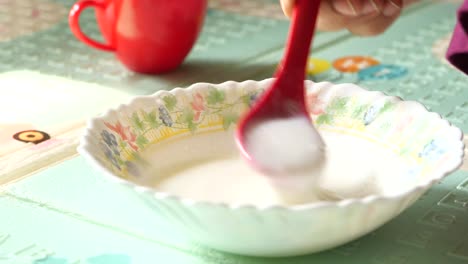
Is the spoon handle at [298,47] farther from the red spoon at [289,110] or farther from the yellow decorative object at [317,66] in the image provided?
the yellow decorative object at [317,66]

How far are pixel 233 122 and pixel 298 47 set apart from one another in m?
0.09

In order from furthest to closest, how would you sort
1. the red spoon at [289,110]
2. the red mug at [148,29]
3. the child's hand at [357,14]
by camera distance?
the red mug at [148,29] < the child's hand at [357,14] < the red spoon at [289,110]

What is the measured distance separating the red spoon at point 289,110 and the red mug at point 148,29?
291 millimetres

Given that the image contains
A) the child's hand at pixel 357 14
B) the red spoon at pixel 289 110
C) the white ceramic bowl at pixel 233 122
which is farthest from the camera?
the child's hand at pixel 357 14

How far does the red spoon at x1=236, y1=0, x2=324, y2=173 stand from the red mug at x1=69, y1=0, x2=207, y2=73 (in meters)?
0.29

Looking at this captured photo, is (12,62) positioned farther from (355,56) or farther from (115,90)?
(355,56)

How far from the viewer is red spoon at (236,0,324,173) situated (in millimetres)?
486

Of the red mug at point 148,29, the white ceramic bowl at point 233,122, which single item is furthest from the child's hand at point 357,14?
the red mug at point 148,29

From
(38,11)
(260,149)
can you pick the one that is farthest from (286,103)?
(38,11)

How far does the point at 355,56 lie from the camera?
2.80ft

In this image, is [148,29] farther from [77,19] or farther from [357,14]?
[357,14]

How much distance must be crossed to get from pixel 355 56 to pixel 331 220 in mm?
492

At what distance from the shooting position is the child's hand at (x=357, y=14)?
2.00 ft

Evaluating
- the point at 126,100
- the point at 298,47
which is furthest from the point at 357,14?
the point at 126,100
